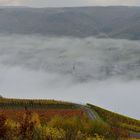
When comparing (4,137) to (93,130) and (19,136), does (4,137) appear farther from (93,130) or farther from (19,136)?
(93,130)

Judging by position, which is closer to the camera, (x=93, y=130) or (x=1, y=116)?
(x=1, y=116)

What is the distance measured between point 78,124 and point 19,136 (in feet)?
60.2

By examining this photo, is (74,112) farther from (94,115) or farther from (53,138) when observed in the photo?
(53,138)

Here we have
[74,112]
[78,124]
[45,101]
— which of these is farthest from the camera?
[45,101]

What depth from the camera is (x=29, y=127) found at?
70.6 ft

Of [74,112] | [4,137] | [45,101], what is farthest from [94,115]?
[4,137]

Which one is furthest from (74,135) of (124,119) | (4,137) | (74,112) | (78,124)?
(124,119)

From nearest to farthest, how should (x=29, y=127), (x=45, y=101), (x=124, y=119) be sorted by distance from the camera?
(x=29, y=127) < (x=124, y=119) < (x=45, y=101)

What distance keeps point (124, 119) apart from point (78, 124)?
91.6 ft

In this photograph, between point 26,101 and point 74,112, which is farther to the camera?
point 26,101

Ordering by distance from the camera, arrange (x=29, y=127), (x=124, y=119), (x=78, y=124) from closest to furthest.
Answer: (x=29, y=127) → (x=78, y=124) → (x=124, y=119)

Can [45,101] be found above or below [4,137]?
above

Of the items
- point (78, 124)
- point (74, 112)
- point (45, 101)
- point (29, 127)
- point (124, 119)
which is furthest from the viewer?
point (45, 101)

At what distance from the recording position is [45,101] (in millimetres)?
72188
